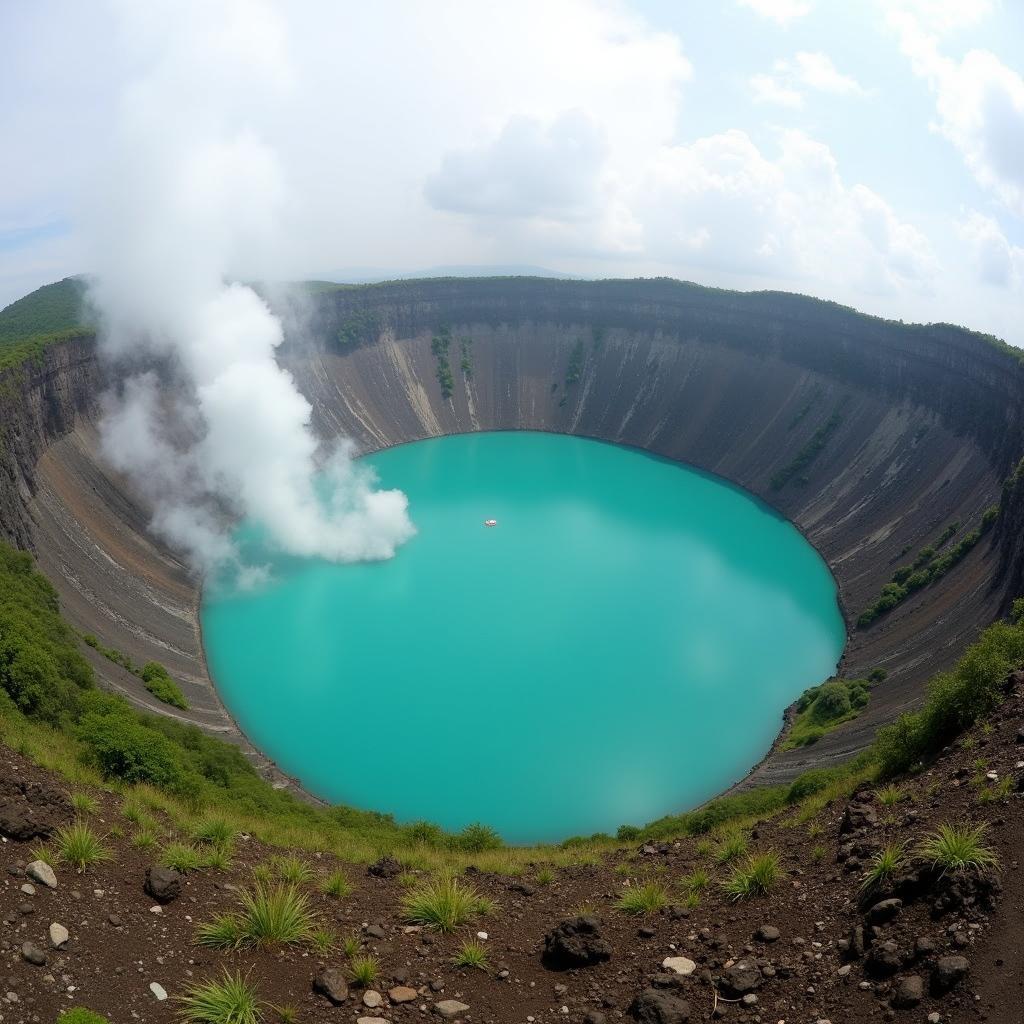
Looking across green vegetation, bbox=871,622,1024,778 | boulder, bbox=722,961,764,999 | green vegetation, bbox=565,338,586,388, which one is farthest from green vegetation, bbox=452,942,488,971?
green vegetation, bbox=565,338,586,388

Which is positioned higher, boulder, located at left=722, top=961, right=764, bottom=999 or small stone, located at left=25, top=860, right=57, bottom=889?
small stone, located at left=25, top=860, right=57, bottom=889

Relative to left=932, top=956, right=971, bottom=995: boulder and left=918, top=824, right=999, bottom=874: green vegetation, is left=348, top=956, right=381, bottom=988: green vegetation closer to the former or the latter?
left=932, top=956, right=971, bottom=995: boulder

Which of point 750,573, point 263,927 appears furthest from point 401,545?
point 263,927

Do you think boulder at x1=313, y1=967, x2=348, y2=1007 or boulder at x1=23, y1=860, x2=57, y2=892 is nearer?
boulder at x1=313, y1=967, x2=348, y2=1007

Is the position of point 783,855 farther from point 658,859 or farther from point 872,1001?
point 872,1001

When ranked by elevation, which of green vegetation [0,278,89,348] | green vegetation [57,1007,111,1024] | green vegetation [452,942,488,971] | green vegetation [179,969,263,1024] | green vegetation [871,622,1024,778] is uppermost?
green vegetation [0,278,89,348]

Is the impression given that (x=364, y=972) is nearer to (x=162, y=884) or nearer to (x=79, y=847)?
(x=162, y=884)
